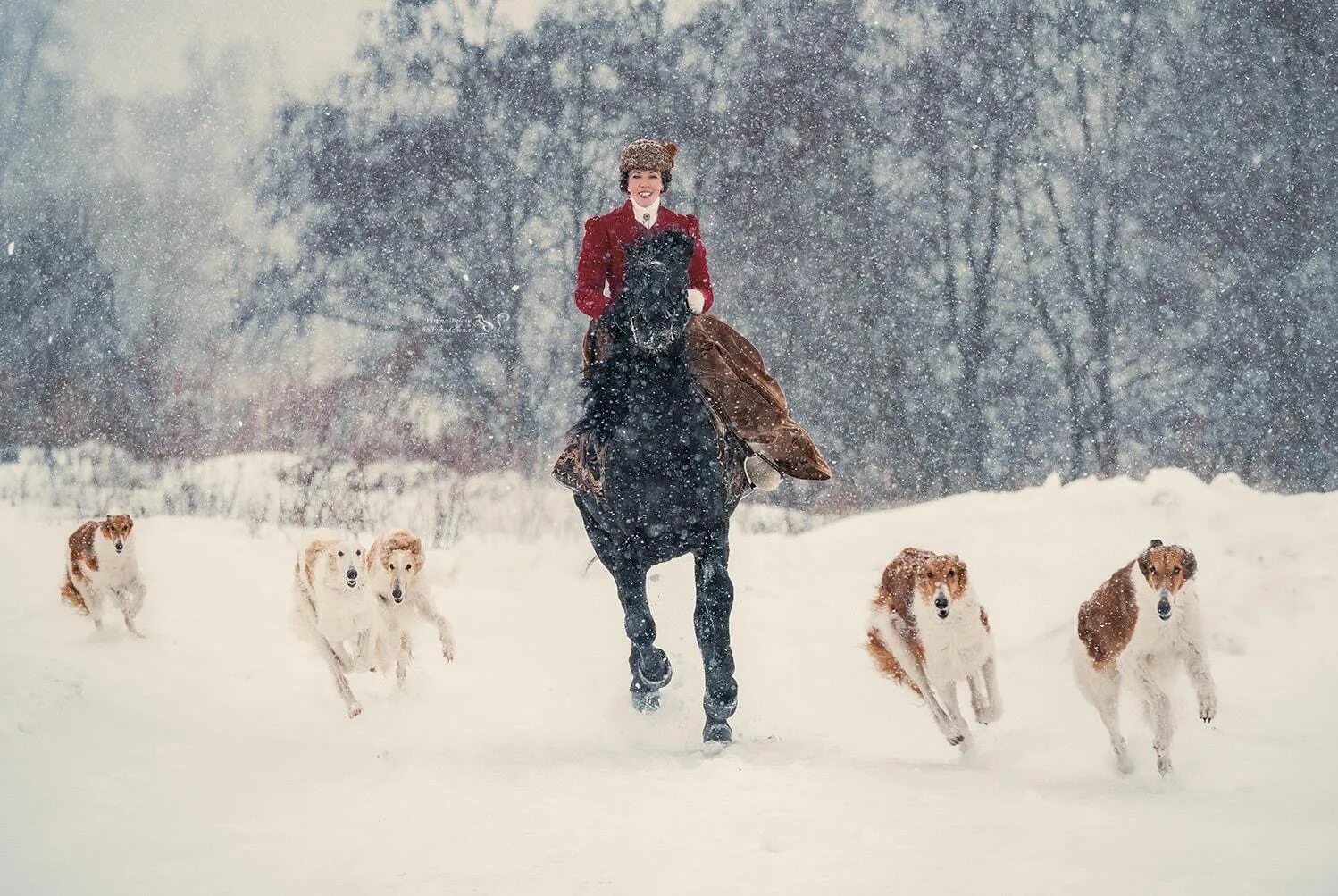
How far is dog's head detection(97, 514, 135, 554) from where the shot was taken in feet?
24.3

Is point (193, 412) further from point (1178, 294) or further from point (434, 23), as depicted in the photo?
point (1178, 294)

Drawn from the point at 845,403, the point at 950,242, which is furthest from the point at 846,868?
the point at 950,242

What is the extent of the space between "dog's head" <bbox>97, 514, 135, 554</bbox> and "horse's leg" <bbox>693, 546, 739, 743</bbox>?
4.52m

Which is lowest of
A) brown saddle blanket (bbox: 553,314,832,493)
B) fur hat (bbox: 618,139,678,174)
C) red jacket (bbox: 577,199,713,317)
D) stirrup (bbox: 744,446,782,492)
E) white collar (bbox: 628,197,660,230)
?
stirrup (bbox: 744,446,782,492)

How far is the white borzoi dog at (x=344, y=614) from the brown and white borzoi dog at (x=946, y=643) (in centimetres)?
293

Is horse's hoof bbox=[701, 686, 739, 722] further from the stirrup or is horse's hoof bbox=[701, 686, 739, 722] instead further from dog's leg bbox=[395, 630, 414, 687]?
dog's leg bbox=[395, 630, 414, 687]

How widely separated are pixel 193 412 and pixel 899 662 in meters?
9.82

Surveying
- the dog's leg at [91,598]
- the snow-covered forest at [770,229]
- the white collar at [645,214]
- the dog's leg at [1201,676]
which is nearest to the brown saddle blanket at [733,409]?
the white collar at [645,214]

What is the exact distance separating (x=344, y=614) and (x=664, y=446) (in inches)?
95.3

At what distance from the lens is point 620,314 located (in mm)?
4602

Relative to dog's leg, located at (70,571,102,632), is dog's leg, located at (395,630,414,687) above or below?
below

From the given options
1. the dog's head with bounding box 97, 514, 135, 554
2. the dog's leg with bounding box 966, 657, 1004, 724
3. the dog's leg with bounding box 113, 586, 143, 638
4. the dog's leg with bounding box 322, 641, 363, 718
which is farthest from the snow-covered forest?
the dog's leg with bounding box 966, 657, 1004, 724

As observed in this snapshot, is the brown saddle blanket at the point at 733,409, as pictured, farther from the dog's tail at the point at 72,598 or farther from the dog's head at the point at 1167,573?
the dog's tail at the point at 72,598

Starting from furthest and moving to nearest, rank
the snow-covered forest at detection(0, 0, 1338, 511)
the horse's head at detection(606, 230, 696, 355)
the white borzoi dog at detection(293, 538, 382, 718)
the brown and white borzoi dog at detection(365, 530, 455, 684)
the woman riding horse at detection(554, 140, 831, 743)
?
1. the snow-covered forest at detection(0, 0, 1338, 511)
2. the brown and white borzoi dog at detection(365, 530, 455, 684)
3. the white borzoi dog at detection(293, 538, 382, 718)
4. the woman riding horse at detection(554, 140, 831, 743)
5. the horse's head at detection(606, 230, 696, 355)
